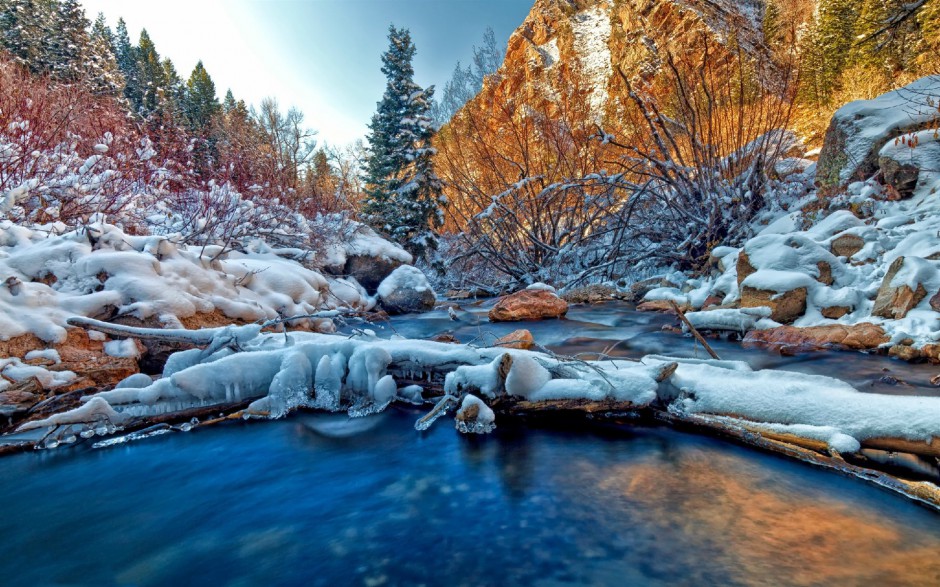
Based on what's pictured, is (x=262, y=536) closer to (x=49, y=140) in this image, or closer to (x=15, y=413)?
(x=15, y=413)

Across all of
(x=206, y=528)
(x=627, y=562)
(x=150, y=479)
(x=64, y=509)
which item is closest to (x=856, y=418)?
(x=627, y=562)

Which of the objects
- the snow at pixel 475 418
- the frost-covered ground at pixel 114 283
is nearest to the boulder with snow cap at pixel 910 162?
the snow at pixel 475 418

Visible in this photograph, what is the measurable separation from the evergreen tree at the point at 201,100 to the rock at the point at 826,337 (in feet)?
105

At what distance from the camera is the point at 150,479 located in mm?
2000

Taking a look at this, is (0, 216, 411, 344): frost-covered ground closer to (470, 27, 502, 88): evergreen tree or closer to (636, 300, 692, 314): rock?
(636, 300, 692, 314): rock

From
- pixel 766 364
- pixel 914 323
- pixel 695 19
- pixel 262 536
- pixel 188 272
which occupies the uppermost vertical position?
pixel 695 19

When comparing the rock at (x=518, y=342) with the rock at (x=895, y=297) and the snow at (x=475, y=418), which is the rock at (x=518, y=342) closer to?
the snow at (x=475, y=418)

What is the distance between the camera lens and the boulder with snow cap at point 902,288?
3.48m

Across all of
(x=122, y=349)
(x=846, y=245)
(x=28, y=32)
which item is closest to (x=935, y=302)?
(x=846, y=245)

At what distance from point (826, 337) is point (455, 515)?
12.1ft

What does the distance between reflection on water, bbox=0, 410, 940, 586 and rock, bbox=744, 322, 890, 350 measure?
236 cm

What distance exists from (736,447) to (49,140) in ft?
26.7

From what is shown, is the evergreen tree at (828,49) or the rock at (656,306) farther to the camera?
the evergreen tree at (828,49)

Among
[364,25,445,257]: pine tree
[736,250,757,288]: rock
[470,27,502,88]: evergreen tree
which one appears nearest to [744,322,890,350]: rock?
[736,250,757,288]: rock
